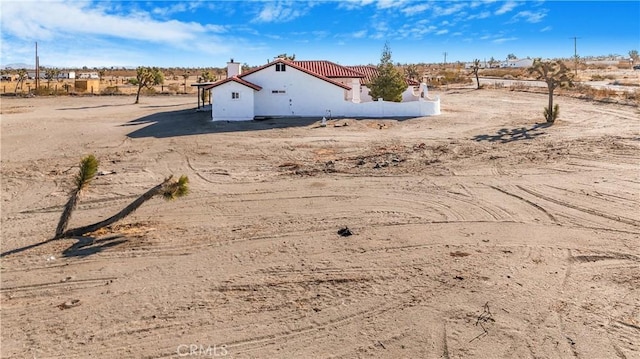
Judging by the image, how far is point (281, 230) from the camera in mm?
12328

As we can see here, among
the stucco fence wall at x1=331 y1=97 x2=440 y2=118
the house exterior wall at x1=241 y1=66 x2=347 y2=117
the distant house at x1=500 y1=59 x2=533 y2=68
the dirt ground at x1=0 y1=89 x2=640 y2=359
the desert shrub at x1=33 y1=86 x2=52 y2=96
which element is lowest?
the dirt ground at x1=0 y1=89 x2=640 y2=359

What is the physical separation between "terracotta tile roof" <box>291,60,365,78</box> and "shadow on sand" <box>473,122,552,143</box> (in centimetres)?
1735

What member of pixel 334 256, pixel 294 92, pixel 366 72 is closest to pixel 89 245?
pixel 334 256

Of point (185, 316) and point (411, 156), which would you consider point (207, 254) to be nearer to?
point (185, 316)

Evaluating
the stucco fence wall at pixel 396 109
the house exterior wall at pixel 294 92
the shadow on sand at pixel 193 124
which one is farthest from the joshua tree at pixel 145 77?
the stucco fence wall at pixel 396 109

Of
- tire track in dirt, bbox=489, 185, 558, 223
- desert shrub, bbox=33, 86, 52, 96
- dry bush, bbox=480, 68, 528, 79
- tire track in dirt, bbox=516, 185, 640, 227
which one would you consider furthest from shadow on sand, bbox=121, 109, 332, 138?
dry bush, bbox=480, 68, 528, 79

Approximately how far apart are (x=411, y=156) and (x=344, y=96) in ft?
51.7

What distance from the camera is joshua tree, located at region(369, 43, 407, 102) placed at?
36562mm

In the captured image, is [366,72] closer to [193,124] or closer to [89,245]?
[193,124]

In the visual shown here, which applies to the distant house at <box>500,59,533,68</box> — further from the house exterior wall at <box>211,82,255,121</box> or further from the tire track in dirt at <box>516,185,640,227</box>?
the tire track in dirt at <box>516,185,640,227</box>

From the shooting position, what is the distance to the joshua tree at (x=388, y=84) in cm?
3656

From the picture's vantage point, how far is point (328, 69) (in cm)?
4253

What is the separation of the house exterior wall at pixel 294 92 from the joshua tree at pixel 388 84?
332cm

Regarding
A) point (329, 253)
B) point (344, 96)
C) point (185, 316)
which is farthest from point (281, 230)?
point (344, 96)
